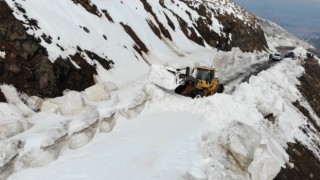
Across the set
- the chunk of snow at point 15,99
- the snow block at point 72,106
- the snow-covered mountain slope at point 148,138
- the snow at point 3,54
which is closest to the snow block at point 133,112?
the snow-covered mountain slope at point 148,138

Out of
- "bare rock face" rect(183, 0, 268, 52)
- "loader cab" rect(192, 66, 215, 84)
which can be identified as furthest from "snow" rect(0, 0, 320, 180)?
"bare rock face" rect(183, 0, 268, 52)

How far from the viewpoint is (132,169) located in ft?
57.6

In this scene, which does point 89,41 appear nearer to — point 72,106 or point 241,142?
point 72,106

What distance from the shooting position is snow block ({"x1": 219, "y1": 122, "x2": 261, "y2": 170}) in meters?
19.0

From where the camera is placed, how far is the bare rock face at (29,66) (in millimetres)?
27922

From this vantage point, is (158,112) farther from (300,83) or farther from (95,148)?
(300,83)

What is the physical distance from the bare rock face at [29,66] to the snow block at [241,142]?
14439mm

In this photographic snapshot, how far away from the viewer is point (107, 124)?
21.8 meters

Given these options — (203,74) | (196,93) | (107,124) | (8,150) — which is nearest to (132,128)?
(107,124)

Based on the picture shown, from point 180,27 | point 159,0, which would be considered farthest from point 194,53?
point 159,0

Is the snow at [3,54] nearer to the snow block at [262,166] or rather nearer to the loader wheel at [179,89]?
the loader wheel at [179,89]

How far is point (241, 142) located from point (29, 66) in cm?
1705

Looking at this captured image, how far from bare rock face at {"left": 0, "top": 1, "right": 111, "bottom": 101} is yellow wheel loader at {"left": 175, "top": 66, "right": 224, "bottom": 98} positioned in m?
8.23

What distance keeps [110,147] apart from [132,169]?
2.60 m
